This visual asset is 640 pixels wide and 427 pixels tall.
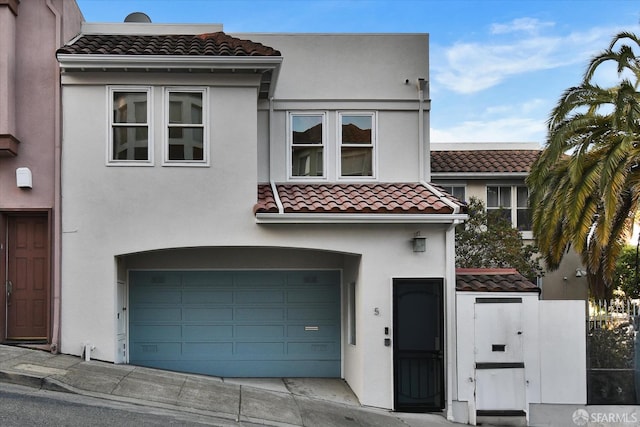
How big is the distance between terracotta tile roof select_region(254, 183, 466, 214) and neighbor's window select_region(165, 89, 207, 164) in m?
1.49

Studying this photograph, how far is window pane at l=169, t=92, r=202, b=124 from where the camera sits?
11.8 meters

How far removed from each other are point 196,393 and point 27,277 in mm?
4006

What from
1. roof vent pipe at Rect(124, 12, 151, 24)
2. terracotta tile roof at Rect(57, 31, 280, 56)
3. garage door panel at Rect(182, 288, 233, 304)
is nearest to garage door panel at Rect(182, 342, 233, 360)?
garage door panel at Rect(182, 288, 233, 304)

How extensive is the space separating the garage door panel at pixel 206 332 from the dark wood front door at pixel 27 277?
271 centimetres

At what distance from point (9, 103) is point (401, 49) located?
7.73 m

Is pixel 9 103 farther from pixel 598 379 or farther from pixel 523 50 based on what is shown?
pixel 523 50

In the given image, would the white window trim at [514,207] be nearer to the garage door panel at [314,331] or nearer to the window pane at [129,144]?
the garage door panel at [314,331]

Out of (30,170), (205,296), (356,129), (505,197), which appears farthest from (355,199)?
(505,197)

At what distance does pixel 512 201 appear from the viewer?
19.2 meters

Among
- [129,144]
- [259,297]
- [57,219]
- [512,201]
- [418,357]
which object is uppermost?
[129,144]

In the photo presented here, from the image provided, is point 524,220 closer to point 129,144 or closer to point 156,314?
point 156,314

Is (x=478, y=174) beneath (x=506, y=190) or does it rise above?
above

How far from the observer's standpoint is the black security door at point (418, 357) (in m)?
11.3

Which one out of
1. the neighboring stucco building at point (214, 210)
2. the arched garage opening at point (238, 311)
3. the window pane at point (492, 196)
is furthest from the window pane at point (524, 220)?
the arched garage opening at point (238, 311)
